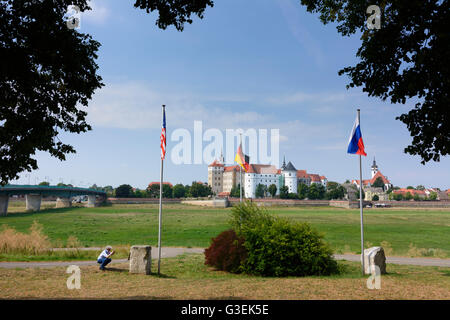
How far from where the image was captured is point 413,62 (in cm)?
1106

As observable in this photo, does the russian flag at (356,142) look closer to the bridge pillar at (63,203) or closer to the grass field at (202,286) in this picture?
the grass field at (202,286)

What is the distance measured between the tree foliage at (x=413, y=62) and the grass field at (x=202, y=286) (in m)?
4.89

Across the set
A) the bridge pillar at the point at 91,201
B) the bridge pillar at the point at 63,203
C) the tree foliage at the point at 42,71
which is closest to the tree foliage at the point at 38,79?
the tree foliage at the point at 42,71

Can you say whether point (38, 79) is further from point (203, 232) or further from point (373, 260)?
point (203, 232)

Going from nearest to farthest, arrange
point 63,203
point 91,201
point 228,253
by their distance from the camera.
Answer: point 228,253 < point 63,203 < point 91,201

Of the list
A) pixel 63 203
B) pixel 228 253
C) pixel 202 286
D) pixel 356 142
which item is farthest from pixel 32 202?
pixel 356 142

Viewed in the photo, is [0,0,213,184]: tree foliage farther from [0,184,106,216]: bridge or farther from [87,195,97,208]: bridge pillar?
[87,195,97,208]: bridge pillar

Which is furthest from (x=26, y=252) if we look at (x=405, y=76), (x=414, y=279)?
(x=405, y=76)

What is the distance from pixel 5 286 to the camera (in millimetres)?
10859

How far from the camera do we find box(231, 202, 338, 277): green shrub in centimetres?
1352

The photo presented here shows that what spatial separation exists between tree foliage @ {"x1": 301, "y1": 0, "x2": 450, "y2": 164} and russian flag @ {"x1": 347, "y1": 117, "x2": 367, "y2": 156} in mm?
2358

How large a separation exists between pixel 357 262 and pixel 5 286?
15.4m

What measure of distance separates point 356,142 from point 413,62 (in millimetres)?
4557
